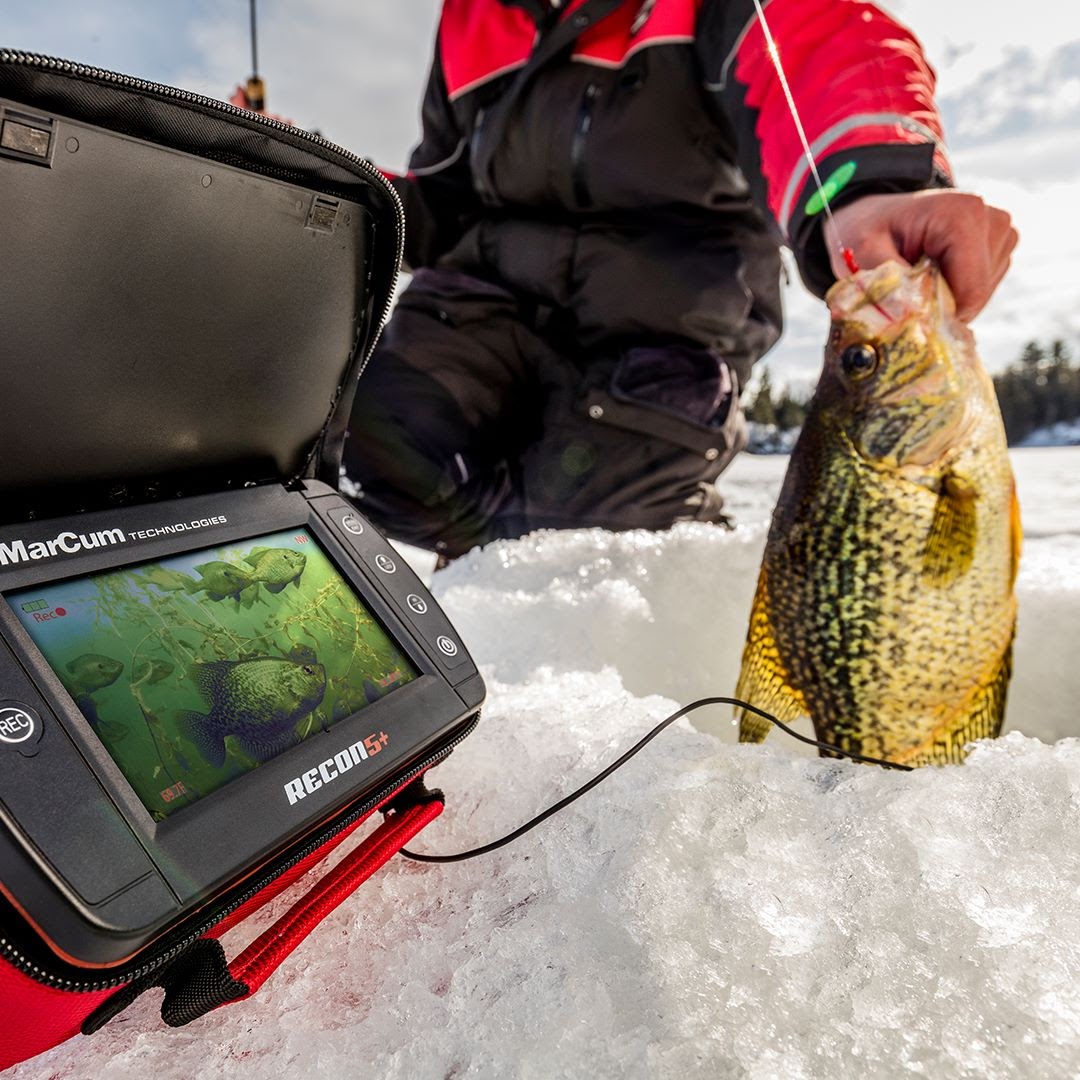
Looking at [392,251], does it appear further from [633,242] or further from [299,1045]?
[633,242]

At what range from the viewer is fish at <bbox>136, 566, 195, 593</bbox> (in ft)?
2.09

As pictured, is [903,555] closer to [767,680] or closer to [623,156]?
[767,680]

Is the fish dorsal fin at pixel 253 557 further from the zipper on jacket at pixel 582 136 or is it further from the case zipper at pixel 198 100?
the zipper on jacket at pixel 582 136

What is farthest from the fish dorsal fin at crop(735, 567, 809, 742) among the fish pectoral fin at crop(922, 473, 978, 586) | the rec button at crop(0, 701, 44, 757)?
the rec button at crop(0, 701, 44, 757)

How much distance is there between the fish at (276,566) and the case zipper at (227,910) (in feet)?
0.71

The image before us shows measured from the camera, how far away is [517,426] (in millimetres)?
2709

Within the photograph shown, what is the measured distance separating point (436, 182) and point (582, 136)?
0.76 metres

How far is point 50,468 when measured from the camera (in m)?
0.63

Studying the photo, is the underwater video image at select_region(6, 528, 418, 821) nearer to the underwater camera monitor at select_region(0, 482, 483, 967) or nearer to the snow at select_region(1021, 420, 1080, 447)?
the underwater camera monitor at select_region(0, 482, 483, 967)

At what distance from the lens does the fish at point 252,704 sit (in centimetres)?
57

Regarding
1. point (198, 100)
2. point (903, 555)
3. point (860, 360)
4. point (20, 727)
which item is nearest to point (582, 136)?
point (860, 360)

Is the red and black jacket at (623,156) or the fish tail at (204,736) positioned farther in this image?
the red and black jacket at (623,156)

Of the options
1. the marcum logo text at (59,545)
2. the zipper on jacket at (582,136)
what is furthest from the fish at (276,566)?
the zipper on jacket at (582,136)

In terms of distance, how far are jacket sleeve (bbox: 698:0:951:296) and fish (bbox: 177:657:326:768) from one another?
48.8 inches
